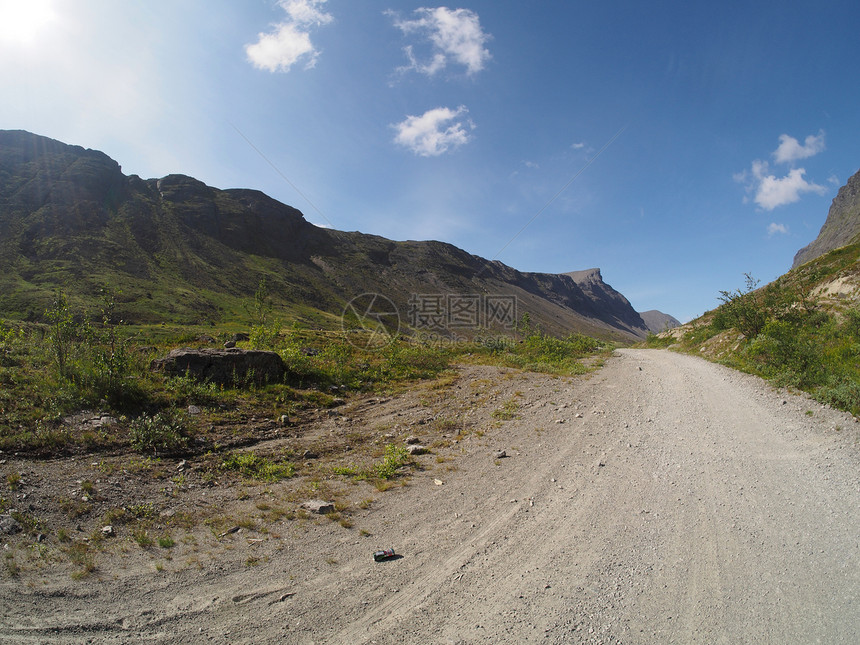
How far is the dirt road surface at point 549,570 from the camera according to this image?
133 inches

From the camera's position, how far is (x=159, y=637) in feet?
10.9

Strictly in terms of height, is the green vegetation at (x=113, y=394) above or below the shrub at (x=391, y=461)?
above

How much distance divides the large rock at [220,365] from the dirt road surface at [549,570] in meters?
8.06

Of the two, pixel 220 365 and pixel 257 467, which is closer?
pixel 257 467

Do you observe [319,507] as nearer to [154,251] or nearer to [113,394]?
[113,394]

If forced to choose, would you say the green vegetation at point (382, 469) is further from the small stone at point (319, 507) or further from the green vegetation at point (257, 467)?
the small stone at point (319, 507)

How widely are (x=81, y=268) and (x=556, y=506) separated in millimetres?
129767


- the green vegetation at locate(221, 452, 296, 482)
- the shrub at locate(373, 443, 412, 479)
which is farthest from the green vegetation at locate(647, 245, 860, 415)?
the green vegetation at locate(221, 452, 296, 482)

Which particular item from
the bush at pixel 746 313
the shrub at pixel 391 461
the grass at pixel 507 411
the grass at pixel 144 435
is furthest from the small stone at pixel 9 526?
the bush at pixel 746 313

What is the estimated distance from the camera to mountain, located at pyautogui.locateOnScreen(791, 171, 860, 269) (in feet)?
453

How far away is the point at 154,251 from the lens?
123875 millimetres

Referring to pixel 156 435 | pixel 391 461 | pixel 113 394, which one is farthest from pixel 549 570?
pixel 113 394

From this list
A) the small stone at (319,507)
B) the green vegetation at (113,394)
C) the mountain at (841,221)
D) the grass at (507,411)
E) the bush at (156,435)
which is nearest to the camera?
the small stone at (319,507)

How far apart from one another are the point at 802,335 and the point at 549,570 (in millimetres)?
18754
